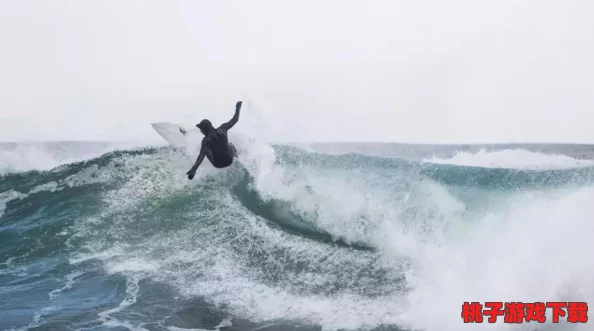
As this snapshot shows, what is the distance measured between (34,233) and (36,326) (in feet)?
12.5

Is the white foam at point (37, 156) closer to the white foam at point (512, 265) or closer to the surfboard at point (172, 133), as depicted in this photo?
the surfboard at point (172, 133)

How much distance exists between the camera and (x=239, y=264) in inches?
263

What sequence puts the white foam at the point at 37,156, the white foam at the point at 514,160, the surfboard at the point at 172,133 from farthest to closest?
the white foam at the point at 514,160
the white foam at the point at 37,156
the surfboard at the point at 172,133

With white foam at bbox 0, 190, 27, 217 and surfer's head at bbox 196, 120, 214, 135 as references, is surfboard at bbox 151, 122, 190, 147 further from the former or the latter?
white foam at bbox 0, 190, 27, 217

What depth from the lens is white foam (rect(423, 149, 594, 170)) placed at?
42.1 feet

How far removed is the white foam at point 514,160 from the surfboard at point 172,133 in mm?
7257

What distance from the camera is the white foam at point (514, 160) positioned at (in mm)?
12828

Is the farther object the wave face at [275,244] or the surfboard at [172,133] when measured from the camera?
the surfboard at [172,133]

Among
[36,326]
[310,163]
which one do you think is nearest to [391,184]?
[310,163]

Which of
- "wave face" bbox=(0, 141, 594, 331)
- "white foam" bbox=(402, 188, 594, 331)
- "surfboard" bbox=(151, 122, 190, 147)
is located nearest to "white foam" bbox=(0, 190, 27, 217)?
"wave face" bbox=(0, 141, 594, 331)

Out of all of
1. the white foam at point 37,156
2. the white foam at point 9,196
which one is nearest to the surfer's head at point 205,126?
the white foam at point 37,156

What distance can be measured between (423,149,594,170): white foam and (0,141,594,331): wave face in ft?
5.98

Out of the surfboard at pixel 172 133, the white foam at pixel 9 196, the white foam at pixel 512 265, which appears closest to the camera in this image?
the white foam at pixel 512 265

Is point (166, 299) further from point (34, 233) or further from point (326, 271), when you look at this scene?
point (34, 233)
